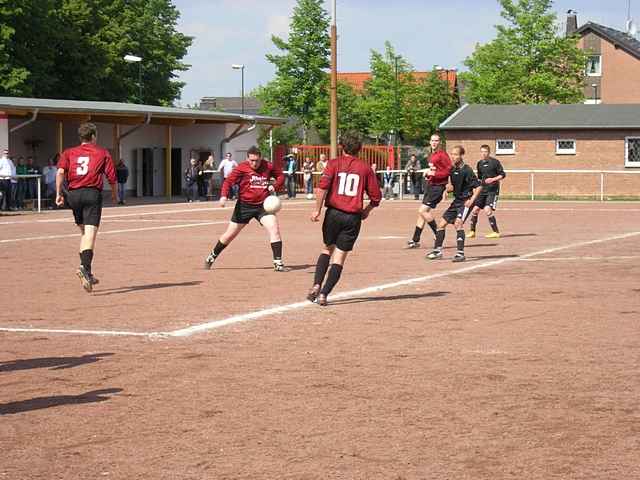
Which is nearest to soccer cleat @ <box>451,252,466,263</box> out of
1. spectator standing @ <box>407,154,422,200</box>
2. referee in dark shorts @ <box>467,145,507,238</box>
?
referee in dark shorts @ <box>467,145,507,238</box>

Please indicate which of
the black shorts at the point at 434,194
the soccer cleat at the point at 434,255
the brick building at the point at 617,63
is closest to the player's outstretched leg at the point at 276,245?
the soccer cleat at the point at 434,255

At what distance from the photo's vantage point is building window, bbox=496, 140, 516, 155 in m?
57.8

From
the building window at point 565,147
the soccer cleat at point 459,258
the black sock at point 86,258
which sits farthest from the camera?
the building window at point 565,147

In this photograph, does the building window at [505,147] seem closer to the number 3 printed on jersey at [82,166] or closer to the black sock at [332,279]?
the number 3 printed on jersey at [82,166]

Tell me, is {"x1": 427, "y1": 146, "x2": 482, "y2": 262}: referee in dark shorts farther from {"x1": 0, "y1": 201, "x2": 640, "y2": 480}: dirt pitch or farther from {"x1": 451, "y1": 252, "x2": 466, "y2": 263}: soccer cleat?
{"x1": 0, "y1": 201, "x2": 640, "y2": 480}: dirt pitch

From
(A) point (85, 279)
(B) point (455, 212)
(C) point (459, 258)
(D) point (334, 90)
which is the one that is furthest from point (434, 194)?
(D) point (334, 90)

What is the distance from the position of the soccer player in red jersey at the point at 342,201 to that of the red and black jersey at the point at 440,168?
21.8 feet

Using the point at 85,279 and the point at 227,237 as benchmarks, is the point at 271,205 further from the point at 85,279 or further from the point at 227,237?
the point at 85,279

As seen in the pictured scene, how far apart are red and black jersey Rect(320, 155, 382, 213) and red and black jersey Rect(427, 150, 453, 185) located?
268 inches

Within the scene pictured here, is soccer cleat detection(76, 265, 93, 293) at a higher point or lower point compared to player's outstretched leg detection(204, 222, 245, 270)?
lower

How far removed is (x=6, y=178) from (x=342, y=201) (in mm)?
25089

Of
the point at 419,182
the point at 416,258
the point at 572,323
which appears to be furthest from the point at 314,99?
the point at 572,323

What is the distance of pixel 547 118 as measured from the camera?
58.1 m

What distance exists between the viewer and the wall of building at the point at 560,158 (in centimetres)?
5541
